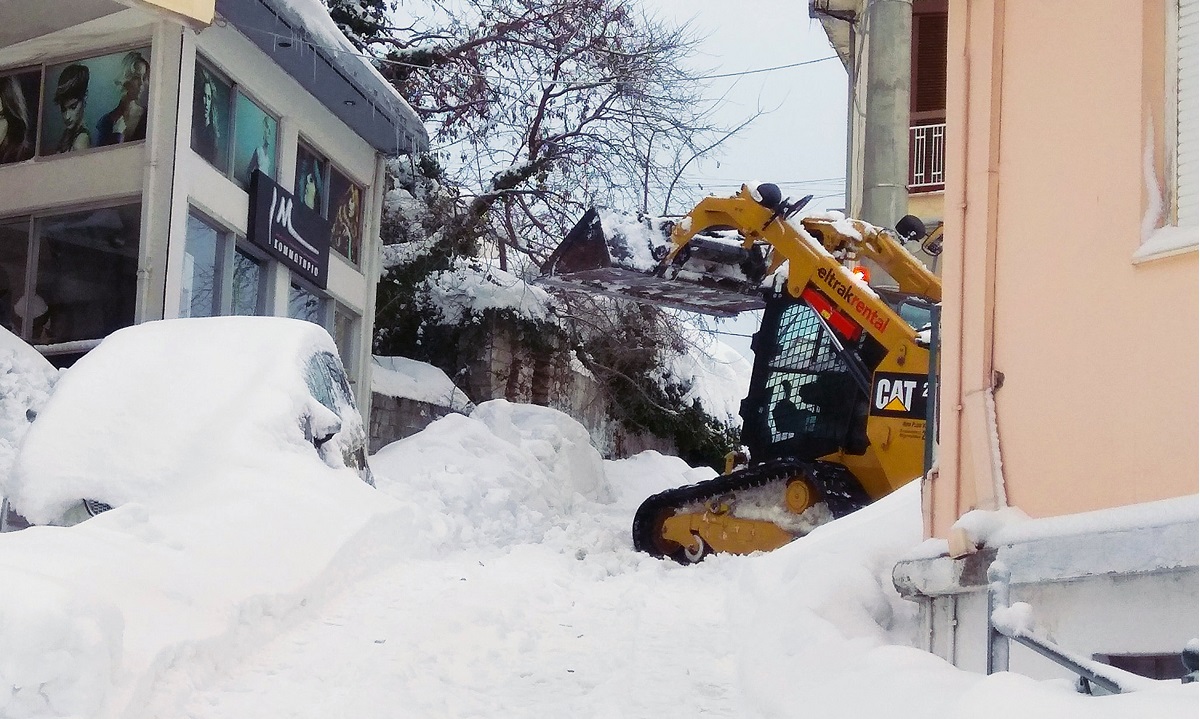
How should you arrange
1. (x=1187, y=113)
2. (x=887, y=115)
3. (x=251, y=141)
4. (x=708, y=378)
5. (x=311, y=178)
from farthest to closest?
(x=708, y=378) < (x=311, y=178) < (x=887, y=115) < (x=251, y=141) < (x=1187, y=113)

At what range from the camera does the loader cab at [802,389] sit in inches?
456

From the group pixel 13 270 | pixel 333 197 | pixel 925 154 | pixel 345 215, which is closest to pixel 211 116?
pixel 13 270

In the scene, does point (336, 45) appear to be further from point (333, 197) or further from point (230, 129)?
point (333, 197)

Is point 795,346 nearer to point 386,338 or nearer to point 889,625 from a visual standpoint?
point 889,625

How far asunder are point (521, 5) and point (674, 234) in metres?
9.70

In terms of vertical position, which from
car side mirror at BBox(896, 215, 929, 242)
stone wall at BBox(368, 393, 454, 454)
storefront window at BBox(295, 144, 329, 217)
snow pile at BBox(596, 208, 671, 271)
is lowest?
stone wall at BBox(368, 393, 454, 454)

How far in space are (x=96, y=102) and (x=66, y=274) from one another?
1768mm

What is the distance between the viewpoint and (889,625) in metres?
6.56

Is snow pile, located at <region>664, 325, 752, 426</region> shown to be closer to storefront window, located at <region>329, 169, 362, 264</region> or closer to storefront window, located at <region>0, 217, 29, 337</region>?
storefront window, located at <region>329, 169, 362, 264</region>

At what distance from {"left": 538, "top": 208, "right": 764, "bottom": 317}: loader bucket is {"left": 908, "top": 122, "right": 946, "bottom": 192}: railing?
794 cm

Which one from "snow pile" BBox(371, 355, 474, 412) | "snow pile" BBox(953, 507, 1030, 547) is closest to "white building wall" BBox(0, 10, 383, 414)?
"snow pile" BBox(371, 355, 474, 412)

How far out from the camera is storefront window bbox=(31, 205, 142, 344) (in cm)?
1359

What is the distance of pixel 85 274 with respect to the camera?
45.9 feet

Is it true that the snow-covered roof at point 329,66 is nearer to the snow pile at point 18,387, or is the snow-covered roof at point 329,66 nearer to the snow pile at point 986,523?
the snow pile at point 18,387
